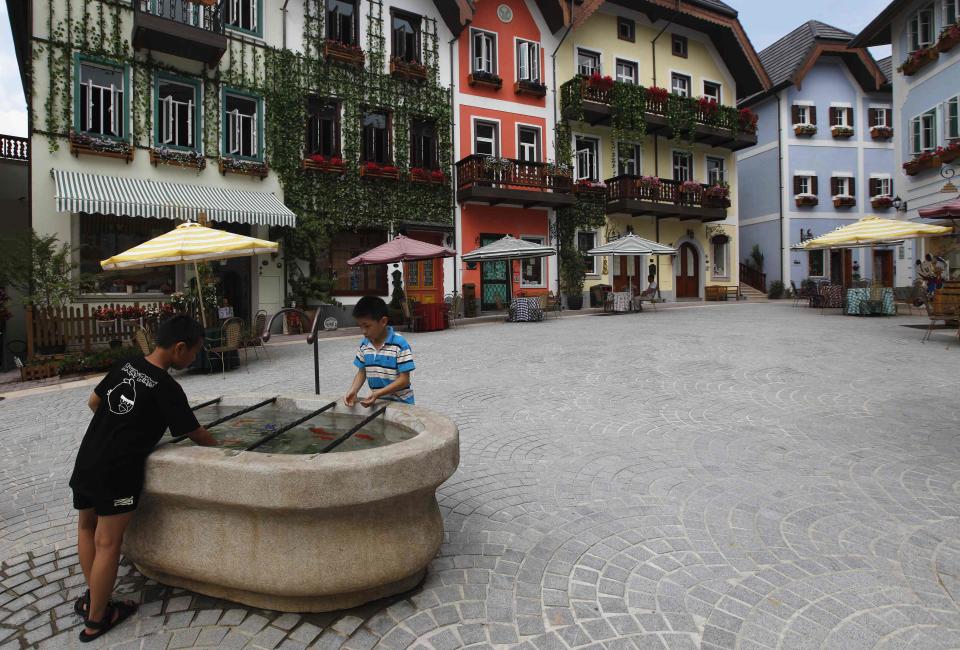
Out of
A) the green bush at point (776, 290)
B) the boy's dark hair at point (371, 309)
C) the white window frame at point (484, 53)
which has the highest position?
the white window frame at point (484, 53)

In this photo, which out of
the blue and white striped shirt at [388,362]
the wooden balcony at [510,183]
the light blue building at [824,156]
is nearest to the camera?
the blue and white striped shirt at [388,362]

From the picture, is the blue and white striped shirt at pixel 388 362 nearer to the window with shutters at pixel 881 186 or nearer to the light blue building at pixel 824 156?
the light blue building at pixel 824 156

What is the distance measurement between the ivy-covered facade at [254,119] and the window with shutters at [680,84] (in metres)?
11.6

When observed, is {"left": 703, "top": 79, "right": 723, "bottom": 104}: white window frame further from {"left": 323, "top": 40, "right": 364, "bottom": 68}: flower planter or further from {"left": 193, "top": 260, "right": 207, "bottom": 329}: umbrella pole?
{"left": 193, "top": 260, "right": 207, "bottom": 329}: umbrella pole

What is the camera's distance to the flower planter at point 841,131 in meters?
29.1

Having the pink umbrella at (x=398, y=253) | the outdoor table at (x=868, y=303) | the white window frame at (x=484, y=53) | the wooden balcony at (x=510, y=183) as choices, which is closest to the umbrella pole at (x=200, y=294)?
the pink umbrella at (x=398, y=253)

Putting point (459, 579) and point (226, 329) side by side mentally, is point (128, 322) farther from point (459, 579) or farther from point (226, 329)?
point (459, 579)

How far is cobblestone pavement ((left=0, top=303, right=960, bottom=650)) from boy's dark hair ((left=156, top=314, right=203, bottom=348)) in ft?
3.99

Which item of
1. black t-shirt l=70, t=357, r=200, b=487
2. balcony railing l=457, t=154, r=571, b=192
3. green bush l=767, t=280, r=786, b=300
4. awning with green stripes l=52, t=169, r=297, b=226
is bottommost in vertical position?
black t-shirt l=70, t=357, r=200, b=487

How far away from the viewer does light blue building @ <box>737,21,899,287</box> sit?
28828mm

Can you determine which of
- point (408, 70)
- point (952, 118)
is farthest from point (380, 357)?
point (952, 118)

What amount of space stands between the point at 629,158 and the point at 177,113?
17.7 m

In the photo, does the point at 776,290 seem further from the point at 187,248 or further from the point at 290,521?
the point at 290,521

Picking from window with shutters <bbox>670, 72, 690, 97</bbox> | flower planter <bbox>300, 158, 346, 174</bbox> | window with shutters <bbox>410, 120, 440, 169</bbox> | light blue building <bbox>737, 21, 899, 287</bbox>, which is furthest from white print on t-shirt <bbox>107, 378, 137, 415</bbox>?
light blue building <bbox>737, 21, 899, 287</bbox>
